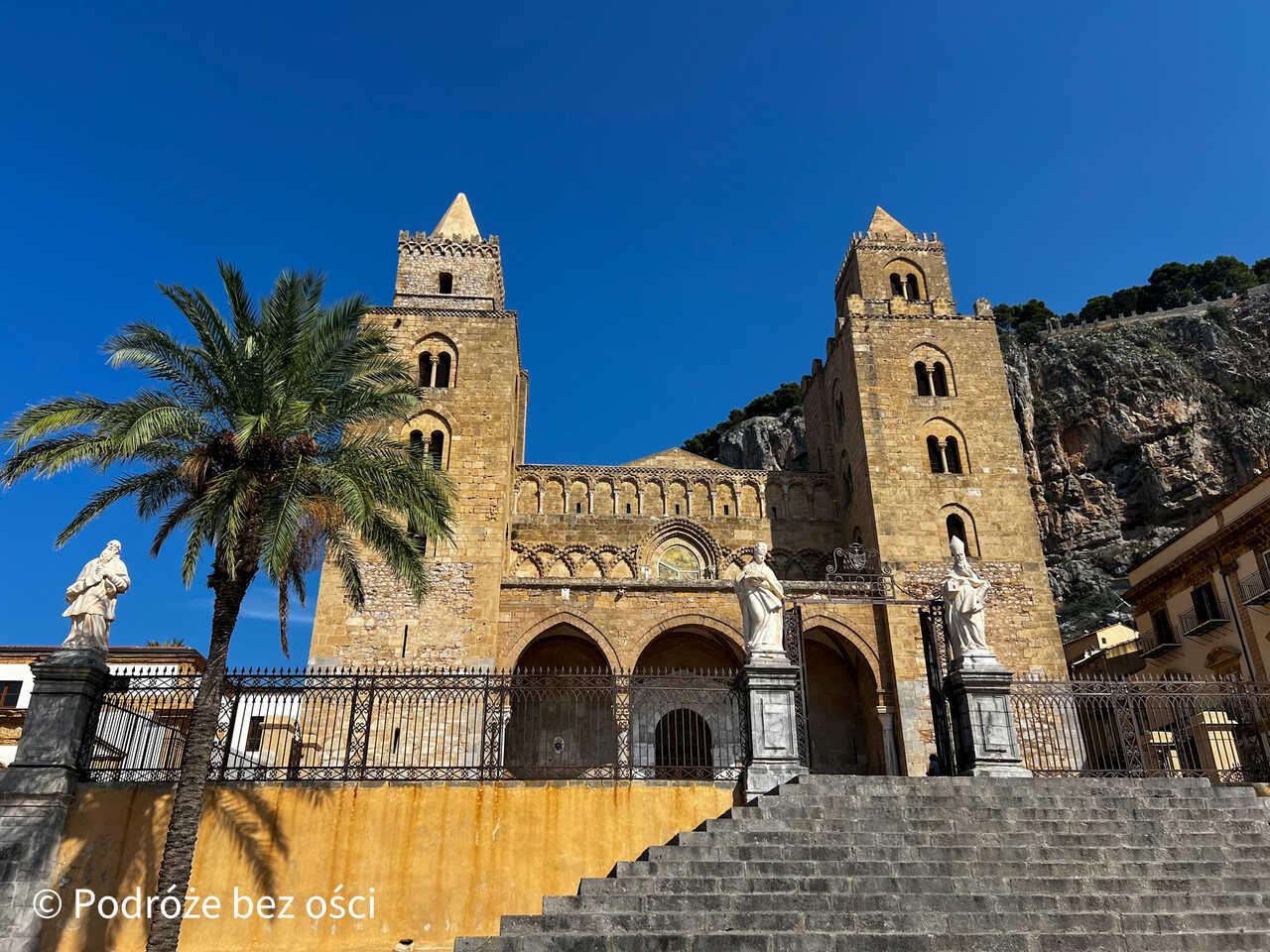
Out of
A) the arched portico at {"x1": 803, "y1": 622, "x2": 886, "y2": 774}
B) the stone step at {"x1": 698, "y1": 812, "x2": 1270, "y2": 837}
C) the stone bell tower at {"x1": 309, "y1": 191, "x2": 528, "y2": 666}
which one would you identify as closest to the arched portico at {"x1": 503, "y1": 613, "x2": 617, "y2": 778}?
the stone bell tower at {"x1": 309, "y1": 191, "x2": 528, "y2": 666}

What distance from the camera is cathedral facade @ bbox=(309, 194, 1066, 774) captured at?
2309cm

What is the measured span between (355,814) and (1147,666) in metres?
23.2

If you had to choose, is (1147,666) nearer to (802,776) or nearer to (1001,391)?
(1001,391)

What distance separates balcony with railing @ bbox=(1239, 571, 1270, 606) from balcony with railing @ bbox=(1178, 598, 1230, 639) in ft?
2.66

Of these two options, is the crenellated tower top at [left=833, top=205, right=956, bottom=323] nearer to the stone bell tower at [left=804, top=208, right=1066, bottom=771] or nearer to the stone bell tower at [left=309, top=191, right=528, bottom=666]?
the stone bell tower at [left=804, top=208, right=1066, bottom=771]

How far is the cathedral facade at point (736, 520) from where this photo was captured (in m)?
23.1

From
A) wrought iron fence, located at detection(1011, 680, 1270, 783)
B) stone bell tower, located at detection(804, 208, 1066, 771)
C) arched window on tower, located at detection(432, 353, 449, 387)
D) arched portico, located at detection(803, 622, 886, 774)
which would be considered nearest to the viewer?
wrought iron fence, located at detection(1011, 680, 1270, 783)

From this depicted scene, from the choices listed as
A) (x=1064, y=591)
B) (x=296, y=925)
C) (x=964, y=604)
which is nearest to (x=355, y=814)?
(x=296, y=925)

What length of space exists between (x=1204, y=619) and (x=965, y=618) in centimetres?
1393

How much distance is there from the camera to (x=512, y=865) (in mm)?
10562

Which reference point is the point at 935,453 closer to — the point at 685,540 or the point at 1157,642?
the point at 1157,642

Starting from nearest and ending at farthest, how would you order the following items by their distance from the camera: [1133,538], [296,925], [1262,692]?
[296,925]
[1262,692]
[1133,538]

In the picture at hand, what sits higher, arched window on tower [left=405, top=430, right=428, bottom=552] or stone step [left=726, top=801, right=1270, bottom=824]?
arched window on tower [left=405, top=430, right=428, bottom=552]

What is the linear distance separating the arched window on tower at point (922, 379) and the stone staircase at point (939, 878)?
1798 centimetres
